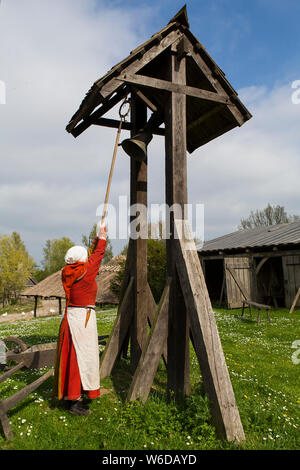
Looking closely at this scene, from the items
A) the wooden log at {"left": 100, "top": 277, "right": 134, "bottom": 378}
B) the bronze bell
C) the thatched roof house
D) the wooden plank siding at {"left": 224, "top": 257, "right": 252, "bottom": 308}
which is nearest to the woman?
the wooden log at {"left": 100, "top": 277, "right": 134, "bottom": 378}

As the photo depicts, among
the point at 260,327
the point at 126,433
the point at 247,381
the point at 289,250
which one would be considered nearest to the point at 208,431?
the point at 126,433

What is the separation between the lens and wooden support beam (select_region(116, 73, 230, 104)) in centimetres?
399

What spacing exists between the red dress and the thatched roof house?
1602cm

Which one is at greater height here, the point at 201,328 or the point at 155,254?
the point at 155,254

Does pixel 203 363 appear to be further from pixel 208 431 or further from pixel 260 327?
pixel 260 327

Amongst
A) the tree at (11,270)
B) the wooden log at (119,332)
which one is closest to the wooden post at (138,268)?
the wooden log at (119,332)

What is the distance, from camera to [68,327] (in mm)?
3891

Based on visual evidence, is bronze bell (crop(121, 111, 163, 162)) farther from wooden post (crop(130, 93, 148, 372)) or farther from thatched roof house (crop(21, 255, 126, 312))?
thatched roof house (crop(21, 255, 126, 312))

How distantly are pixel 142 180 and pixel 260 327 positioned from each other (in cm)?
789

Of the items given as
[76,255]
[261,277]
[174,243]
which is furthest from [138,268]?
[261,277]

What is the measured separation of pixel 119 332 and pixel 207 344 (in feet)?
6.11

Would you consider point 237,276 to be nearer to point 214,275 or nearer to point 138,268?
point 214,275
